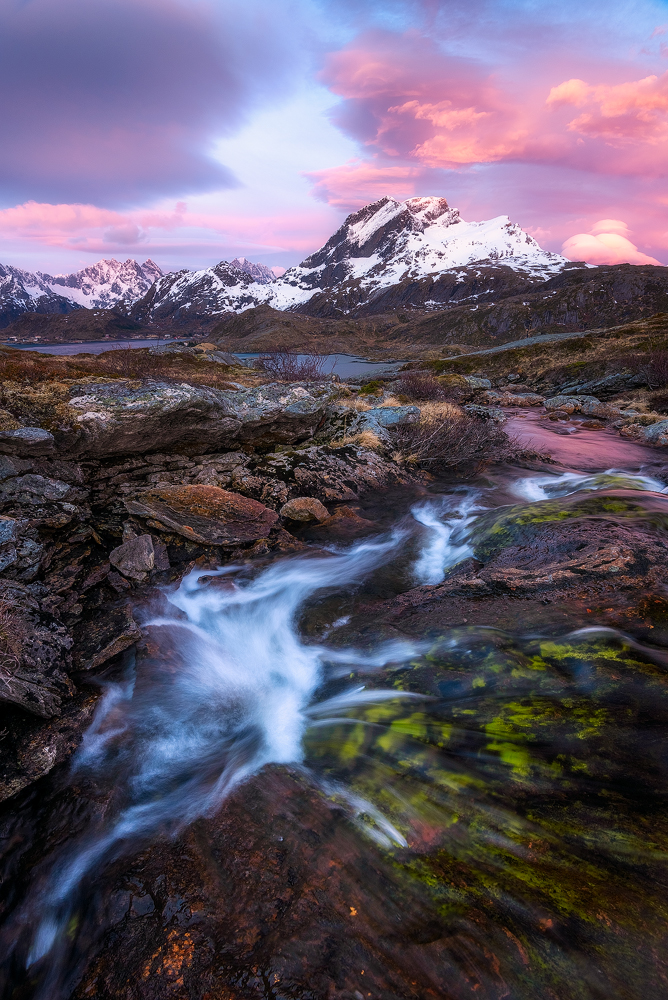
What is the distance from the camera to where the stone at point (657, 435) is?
17438 millimetres

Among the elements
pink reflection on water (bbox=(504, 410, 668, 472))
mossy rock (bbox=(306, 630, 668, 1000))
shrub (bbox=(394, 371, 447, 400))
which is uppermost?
shrub (bbox=(394, 371, 447, 400))

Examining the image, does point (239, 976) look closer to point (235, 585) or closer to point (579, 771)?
point (579, 771)

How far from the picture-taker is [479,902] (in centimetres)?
304

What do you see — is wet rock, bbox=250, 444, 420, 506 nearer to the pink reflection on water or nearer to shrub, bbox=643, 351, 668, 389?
the pink reflection on water

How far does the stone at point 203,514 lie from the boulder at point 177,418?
7.30 feet

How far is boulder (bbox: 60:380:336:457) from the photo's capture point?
10.6 m

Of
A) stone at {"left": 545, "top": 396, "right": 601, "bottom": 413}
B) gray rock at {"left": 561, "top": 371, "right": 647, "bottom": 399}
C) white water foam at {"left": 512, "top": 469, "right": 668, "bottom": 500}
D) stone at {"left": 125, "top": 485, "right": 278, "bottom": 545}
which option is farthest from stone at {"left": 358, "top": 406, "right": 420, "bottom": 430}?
gray rock at {"left": 561, "top": 371, "right": 647, "bottom": 399}

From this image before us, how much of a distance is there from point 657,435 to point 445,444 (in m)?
10.2

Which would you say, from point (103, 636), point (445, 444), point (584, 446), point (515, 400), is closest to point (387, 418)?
point (445, 444)

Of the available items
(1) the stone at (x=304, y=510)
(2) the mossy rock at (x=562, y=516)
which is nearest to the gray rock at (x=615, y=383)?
(2) the mossy rock at (x=562, y=516)

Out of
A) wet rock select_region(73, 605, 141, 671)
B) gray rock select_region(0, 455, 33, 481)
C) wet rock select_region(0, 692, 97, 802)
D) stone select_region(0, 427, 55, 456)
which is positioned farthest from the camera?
stone select_region(0, 427, 55, 456)

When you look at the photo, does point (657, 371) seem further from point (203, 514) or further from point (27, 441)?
point (27, 441)

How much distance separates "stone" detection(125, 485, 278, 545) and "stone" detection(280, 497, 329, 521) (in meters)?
0.60

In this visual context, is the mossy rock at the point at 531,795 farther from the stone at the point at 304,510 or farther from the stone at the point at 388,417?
the stone at the point at 388,417
